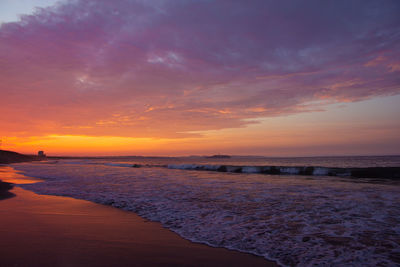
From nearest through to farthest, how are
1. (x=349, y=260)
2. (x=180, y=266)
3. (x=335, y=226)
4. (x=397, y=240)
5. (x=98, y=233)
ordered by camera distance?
(x=180, y=266), (x=349, y=260), (x=397, y=240), (x=98, y=233), (x=335, y=226)

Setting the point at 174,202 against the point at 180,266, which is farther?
the point at 174,202

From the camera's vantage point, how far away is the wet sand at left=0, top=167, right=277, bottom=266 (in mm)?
3497

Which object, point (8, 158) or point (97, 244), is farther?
point (8, 158)

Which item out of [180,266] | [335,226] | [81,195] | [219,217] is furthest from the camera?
[81,195]

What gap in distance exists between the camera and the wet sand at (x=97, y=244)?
3497mm

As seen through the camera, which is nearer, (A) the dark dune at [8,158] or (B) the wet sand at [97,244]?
(B) the wet sand at [97,244]

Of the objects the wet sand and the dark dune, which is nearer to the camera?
the wet sand

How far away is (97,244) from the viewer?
414cm

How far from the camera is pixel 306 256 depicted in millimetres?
3781

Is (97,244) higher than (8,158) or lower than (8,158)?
higher

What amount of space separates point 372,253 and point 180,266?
312 cm

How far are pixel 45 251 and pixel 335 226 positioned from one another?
18.7 feet

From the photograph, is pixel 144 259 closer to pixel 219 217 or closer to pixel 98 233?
pixel 98 233

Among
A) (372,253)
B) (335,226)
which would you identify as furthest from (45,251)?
(335,226)
